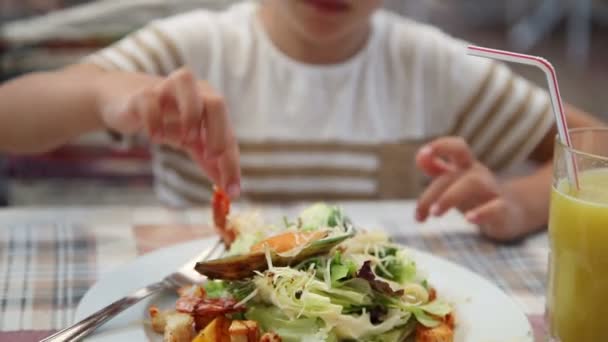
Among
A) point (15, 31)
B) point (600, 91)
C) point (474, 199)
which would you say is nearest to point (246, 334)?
point (474, 199)

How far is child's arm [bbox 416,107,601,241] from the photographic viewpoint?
1.10 m

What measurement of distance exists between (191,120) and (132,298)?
247 millimetres

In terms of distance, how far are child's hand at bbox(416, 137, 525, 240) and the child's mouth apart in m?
0.34

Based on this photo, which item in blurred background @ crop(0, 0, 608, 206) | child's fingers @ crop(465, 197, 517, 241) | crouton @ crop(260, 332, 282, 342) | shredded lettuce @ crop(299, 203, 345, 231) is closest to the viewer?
crouton @ crop(260, 332, 282, 342)

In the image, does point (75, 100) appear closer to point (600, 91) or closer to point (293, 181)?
point (293, 181)

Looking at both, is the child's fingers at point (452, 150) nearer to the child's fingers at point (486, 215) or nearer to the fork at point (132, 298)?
the child's fingers at point (486, 215)

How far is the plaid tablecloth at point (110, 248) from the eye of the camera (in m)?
0.86

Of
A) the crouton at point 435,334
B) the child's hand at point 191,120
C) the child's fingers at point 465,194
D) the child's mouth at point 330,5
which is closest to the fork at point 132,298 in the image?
the child's hand at point 191,120

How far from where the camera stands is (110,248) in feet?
3.35

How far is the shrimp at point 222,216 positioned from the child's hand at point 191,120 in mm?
69

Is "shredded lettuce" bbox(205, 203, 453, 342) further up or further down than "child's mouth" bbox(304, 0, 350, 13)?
further down

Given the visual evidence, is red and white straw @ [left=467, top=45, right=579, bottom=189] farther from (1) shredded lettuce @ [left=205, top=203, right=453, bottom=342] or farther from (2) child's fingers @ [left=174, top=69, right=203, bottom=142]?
(2) child's fingers @ [left=174, top=69, right=203, bottom=142]

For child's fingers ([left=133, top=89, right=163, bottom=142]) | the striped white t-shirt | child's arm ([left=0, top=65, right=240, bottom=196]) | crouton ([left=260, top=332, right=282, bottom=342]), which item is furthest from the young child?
crouton ([left=260, top=332, right=282, bottom=342])

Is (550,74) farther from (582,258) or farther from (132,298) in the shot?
(132,298)
